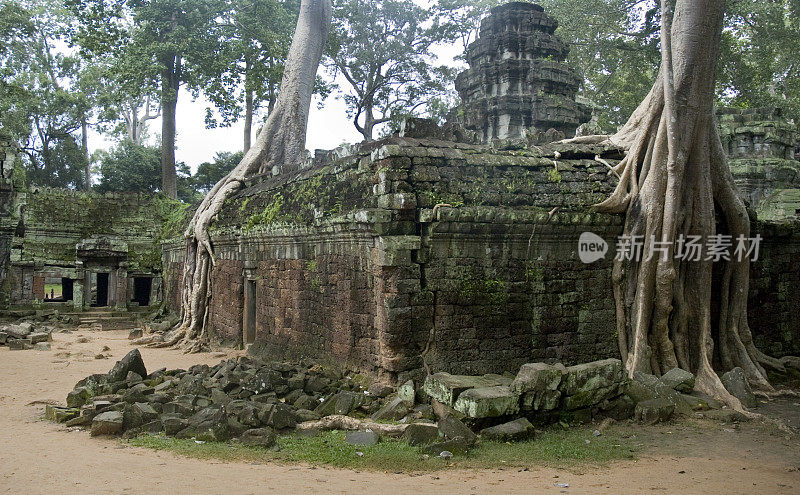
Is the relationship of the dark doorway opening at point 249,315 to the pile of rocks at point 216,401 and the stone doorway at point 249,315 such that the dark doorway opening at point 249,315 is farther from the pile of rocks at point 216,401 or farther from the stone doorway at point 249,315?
the pile of rocks at point 216,401

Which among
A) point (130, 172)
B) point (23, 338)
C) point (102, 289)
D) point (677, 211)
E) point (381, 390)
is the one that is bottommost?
point (23, 338)

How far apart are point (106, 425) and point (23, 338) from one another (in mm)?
9167

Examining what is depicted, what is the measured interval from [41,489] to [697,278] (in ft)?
24.1

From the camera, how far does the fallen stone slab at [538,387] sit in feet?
19.3

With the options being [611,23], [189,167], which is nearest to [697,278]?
[611,23]

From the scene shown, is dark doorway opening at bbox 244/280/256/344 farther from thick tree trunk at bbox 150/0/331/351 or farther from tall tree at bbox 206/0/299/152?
tall tree at bbox 206/0/299/152

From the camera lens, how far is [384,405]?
6426 millimetres

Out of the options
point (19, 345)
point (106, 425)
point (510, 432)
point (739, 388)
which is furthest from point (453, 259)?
point (19, 345)

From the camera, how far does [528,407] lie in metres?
5.89

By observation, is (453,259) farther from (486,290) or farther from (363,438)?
(363,438)

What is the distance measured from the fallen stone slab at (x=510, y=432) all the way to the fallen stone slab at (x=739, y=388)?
3.07 meters

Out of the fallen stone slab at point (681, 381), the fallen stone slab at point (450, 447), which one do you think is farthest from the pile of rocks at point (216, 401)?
the fallen stone slab at point (681, 381)

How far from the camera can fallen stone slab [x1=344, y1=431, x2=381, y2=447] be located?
5.47 metres

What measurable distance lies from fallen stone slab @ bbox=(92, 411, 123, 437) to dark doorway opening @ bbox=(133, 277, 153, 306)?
53.1 ft
